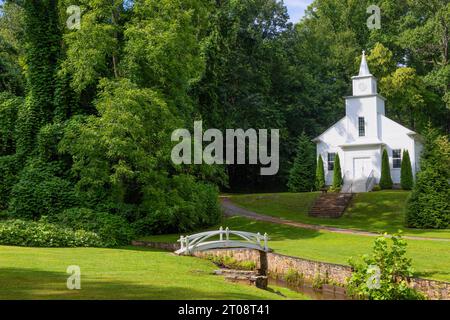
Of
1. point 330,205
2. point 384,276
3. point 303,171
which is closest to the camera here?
point 384,276

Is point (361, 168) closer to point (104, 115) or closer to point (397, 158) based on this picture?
point (397, 158)

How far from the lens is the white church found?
1741 inches

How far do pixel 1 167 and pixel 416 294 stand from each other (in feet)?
75.1

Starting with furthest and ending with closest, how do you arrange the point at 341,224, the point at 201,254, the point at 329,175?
1. the point at 329,175
2. the point at 341,224
3. the point at 201,254

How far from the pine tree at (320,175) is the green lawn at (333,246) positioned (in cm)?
1444

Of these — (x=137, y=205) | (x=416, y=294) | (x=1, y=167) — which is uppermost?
(x=1, y=167)

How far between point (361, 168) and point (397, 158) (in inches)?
118

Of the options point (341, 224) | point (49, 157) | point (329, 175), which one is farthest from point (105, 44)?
point (329, 175)

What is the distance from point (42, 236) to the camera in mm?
22484

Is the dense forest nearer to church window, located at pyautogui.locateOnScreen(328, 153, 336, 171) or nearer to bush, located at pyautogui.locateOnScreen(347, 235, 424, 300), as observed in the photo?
church window, located at pyautogui.locateOnScreen(328, 153, 336, 171)

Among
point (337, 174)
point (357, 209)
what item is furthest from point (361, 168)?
point (357, 209)

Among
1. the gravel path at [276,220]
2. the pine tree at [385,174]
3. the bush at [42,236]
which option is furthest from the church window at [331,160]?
the bush at [42,236]

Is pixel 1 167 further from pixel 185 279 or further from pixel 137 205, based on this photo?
pixel 185 279

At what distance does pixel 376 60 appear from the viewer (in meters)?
54.8
